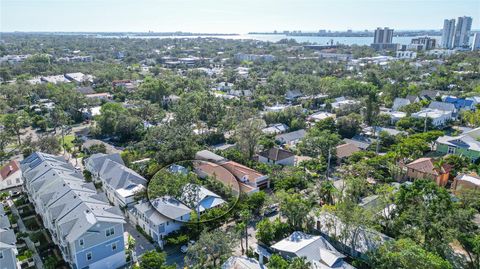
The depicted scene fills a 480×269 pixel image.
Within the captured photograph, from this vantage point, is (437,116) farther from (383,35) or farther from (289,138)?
(383,35)

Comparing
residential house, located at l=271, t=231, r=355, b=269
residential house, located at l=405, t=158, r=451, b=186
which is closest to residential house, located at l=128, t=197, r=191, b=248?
residential house, located at l=271, t=231, r=355, b=269

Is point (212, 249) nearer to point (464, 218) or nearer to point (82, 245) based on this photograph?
point (82, 245)

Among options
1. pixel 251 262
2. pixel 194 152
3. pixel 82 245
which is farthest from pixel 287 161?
pixel 82 245

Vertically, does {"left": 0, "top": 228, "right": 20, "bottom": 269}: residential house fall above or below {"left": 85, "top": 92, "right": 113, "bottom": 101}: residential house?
below

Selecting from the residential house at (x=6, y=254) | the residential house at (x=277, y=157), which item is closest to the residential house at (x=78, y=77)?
the residential house at (x=277, y=157)

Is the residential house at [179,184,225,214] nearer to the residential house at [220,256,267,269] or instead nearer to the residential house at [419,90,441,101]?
the residential house at [220,256,267,269]

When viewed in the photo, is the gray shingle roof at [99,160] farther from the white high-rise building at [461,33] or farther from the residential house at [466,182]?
the white high-rise building at [461,33]
